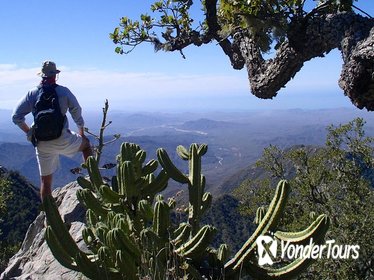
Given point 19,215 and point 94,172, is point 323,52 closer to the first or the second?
point 94,172

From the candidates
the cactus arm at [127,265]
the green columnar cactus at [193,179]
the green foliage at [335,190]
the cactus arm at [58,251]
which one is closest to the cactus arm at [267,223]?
the green columnar cactus at [193,179]

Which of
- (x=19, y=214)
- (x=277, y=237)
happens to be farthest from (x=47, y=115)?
(x=19, y=214)

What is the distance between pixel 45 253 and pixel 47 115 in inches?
94.7

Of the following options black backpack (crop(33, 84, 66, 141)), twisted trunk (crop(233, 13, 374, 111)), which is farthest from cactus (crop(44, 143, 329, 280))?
black backpack (crop(33, 84, 66, 141))

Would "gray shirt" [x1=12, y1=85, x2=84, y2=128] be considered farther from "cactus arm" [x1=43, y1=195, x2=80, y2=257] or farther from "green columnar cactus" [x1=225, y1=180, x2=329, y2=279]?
"green columnar cactus" [x1=225, y1=180, x2=329, y2=279]

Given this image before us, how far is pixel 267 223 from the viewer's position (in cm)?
379

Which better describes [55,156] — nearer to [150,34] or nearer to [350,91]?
[150,34]

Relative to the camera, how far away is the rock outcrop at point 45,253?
6.55m

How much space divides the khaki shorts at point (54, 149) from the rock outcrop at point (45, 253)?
43.4 inches

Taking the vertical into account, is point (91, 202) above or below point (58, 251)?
above

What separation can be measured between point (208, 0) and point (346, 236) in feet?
34.5

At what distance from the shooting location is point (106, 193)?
169 inches

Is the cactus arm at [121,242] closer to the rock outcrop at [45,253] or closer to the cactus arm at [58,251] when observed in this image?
the cactus arm at [58,251]

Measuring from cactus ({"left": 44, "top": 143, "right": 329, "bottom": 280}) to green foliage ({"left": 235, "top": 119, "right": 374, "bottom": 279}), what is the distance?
34.0 feet
